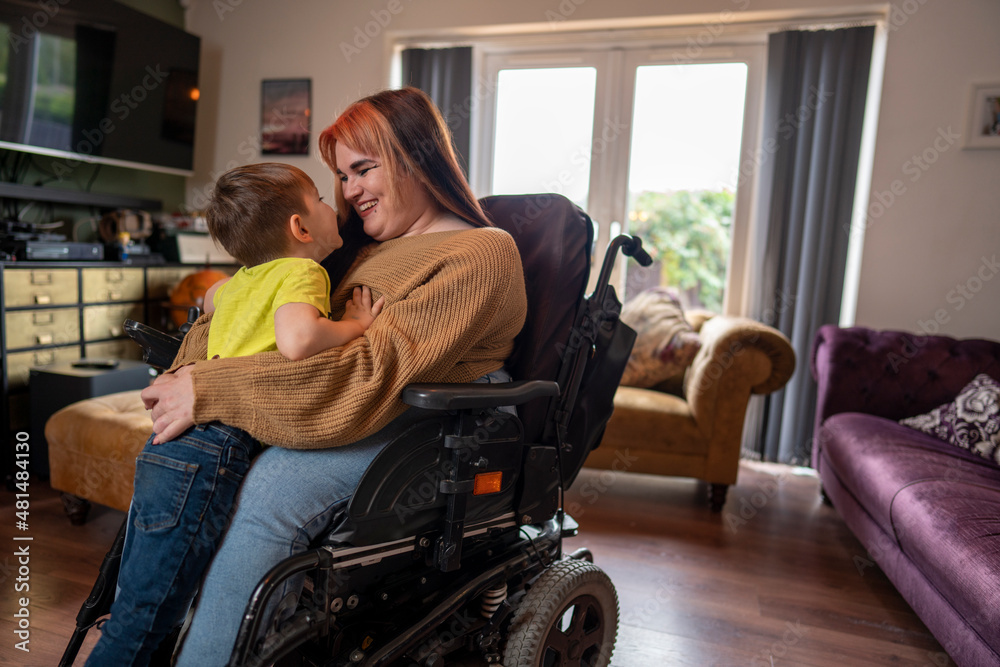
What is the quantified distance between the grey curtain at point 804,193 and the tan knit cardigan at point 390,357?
8.11ft

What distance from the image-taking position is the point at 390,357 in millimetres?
949

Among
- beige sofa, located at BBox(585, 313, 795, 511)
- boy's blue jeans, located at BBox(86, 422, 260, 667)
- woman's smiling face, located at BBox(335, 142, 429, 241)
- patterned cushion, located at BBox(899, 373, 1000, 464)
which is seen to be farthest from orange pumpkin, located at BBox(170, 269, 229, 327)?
patterned cushion, located at BBox(899, 373, 1000, 464)

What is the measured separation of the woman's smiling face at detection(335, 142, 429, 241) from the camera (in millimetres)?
1186

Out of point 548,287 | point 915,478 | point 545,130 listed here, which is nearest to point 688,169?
point 545,130

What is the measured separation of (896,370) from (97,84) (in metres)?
3.87

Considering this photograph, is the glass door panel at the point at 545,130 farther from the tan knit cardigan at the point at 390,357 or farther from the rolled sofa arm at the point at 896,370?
the tan knit cardigan at the point at 390,357

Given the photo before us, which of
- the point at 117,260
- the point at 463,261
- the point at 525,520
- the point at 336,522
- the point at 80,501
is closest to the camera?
the point at 336,522

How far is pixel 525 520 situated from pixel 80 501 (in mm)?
1705

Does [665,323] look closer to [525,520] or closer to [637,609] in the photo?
[637,609]

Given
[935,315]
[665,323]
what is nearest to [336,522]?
[665,323]

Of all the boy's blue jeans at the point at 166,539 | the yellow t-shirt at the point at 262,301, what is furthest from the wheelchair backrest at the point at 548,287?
the boy's blue jeans at the point at 166,539

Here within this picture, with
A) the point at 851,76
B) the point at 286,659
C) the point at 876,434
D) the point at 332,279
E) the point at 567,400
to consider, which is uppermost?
the point at 851,76

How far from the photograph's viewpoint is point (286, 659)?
0.99 m

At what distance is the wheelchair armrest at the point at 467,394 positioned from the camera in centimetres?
89
